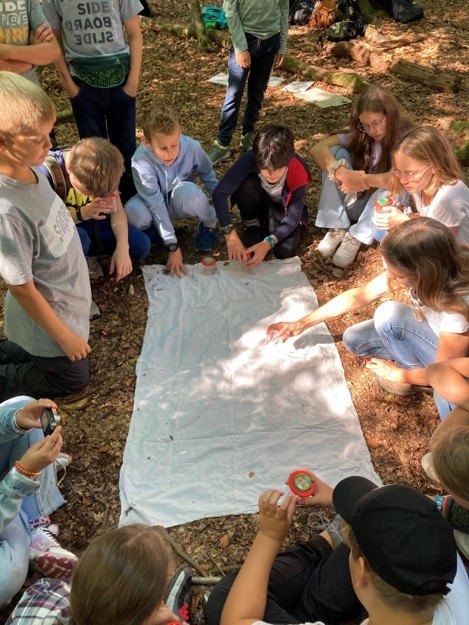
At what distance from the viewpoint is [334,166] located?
11.8 feet

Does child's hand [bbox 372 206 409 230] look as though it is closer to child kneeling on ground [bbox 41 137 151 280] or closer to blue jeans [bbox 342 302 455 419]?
blue jeans [bbox 342 302 455 419]

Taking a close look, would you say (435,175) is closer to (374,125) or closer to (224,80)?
(374,125)

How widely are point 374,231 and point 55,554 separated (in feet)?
9.12

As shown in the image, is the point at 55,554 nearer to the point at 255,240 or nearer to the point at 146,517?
the point at 146,517

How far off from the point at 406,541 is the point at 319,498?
0.82m

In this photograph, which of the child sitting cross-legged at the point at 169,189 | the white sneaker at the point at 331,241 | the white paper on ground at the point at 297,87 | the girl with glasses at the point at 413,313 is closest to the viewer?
the girl with glasses at the point at 413,313

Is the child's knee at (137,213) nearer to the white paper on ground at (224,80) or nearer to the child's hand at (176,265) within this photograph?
the child's hand at (176,265)

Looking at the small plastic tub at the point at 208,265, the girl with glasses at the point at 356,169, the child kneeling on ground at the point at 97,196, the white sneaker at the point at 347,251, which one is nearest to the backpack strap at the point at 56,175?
the child kneeling on ground at the point at 97,196

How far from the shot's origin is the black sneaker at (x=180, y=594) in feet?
6.74

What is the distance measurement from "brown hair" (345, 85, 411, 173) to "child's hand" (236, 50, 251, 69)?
1289 mm

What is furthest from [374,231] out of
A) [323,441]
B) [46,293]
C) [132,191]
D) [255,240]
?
Result: [46,293]

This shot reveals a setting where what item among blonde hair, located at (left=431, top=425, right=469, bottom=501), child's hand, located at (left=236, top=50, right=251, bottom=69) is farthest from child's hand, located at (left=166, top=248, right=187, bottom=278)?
blonde hair, located at (left=431, top=425, right=469, bottom=501)

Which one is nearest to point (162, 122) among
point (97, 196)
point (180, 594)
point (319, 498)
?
point (97, 196)

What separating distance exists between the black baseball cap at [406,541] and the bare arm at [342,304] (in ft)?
5.37
